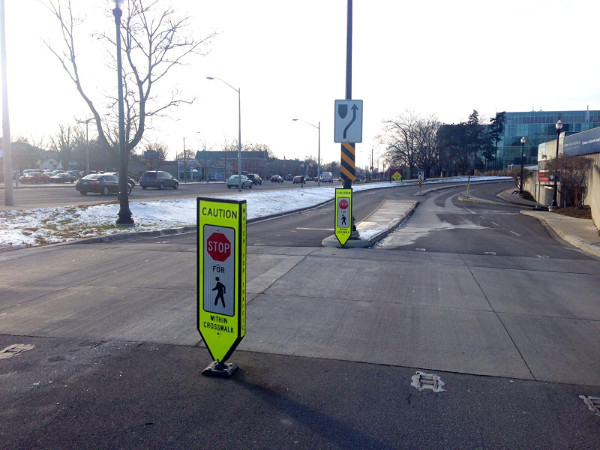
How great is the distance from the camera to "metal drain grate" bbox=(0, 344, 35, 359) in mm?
5441

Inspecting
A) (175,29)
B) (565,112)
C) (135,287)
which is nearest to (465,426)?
(135,287)

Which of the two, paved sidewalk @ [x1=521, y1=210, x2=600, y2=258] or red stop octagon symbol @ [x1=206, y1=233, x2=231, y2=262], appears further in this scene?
paved sidewalk @ [x1=521, y1=210, x2=600, y2=258]

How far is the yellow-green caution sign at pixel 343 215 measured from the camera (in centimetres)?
1368

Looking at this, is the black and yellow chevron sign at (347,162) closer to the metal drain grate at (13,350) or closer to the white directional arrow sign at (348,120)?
the white directional arrow sign at (348,120)

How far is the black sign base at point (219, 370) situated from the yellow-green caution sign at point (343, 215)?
894 centimetres

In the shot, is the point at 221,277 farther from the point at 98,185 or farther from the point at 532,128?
the point at 532,128

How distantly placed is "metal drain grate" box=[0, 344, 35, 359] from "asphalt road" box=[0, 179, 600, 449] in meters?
0.12

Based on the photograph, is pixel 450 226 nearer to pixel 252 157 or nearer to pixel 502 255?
pixel 502 255

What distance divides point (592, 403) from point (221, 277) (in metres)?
3.37

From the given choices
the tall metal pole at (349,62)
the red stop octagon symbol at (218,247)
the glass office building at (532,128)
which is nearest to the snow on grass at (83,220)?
the tall metal pole at (349,62)

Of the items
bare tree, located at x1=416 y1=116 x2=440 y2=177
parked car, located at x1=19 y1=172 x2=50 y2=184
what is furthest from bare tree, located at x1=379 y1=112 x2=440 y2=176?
parked car, located at x1=19 y1=172 x2=50 y2=184

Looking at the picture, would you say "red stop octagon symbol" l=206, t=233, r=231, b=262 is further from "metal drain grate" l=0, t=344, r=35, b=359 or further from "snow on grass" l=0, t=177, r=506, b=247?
"snow on grass" l=0, t=177, r=506, b=247

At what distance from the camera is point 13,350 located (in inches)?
221

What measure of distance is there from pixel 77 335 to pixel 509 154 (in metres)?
120
